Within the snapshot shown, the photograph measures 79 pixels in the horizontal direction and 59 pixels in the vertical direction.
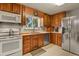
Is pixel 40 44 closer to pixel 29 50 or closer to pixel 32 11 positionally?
pixel 29 50

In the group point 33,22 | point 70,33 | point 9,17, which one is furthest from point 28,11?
point 70,33

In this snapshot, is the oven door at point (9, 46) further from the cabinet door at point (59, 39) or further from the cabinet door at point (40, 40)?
the cabinet door at point (59, 39)

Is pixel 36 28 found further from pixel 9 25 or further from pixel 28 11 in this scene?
pixel 9 25

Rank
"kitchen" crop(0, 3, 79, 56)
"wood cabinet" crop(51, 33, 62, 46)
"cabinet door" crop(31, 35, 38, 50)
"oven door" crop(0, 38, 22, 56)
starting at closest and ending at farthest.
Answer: "oven door" crop(0, 38, 22, 56) < "kitchen" crop(0, 3, 79, 56) < "wood cabinet" crop(51, 33, 62, 46) < "cabinet door" crop(31, 35, 38, 50)

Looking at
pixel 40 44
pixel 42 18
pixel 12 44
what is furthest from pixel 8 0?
pixel 40 44

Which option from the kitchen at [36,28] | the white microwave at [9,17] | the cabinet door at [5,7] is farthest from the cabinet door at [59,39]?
the cabinet door at [5,7]

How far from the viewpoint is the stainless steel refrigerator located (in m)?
2.27

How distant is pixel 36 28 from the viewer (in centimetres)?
260

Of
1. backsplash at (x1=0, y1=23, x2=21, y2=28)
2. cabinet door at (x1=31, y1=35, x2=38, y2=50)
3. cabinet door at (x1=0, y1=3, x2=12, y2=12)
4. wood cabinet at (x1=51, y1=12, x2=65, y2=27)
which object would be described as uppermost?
cabinet door at (x1=0, y1=3, x2=12, y2=12)

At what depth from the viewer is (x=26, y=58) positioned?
1661 mm

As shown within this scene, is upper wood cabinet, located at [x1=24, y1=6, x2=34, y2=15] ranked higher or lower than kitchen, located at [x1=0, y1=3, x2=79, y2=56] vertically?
higher

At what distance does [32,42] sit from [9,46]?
0.91 meters

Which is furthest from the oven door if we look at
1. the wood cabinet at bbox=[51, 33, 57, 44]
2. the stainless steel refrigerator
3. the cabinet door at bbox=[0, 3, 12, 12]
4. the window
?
the stainless steel refrigerator

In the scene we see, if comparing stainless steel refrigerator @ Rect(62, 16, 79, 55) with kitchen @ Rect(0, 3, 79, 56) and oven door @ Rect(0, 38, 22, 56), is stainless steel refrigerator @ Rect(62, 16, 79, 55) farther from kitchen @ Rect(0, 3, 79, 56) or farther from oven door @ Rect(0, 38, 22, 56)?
oven door @ Rect(0, 38, 22, 56)
